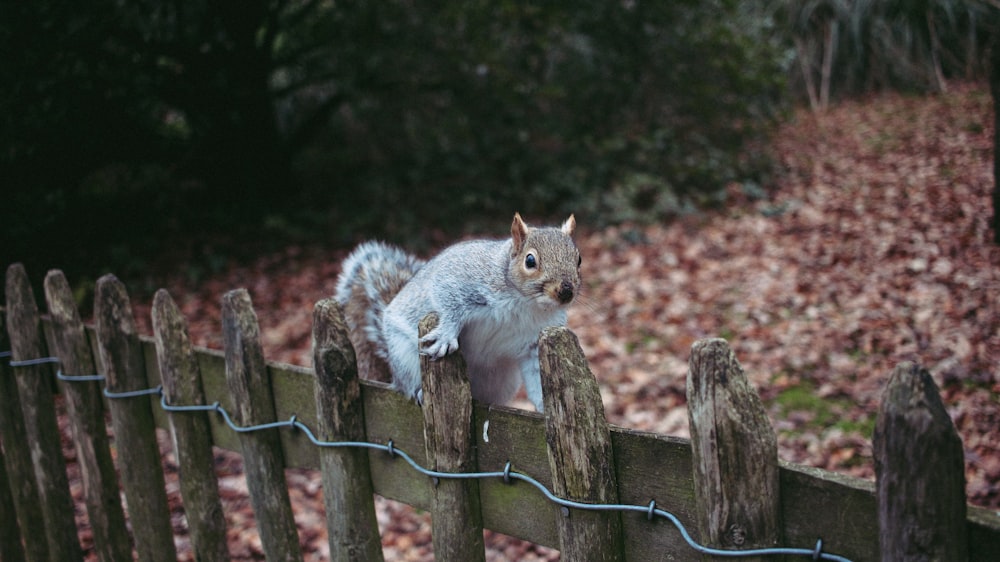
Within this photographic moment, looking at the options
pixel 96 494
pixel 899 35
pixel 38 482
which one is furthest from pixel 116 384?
pixel 899 35

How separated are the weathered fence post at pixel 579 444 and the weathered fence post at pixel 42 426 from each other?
79.5 inches

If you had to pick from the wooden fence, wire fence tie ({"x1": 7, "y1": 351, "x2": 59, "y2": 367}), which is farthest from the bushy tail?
wire fence tie ({"x1": 7, "y1": 351, "x2": 59, "y2": 367})

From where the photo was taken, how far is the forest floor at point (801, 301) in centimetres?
337

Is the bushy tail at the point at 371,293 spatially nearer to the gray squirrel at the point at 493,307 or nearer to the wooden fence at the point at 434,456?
the gray squirrel at the point at 493,307

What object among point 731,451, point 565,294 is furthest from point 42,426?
point 731,451

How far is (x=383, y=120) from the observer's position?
749cm

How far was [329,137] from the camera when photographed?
9.10m

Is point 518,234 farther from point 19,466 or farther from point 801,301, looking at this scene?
point 801,301

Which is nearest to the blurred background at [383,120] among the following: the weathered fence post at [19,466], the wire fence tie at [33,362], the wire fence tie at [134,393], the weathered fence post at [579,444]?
the weathered fence post at [19,466]

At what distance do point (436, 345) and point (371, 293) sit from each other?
0.71m

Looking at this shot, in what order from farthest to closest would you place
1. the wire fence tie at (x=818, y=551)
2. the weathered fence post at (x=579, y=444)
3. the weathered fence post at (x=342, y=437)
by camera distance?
1. the weathered fence post at (x=342, y=437)
2. the weathered fence post at (x=579, y=444)
3. the wire fence tie at (x=818, y=551)

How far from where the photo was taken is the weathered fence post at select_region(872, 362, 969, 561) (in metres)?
0.86

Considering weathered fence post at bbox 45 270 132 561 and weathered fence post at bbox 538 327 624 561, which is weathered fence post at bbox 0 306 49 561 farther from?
weathered fence post at bbox 538 327 624 561

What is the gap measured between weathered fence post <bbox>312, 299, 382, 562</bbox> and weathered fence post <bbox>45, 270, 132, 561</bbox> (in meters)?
1.04
